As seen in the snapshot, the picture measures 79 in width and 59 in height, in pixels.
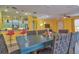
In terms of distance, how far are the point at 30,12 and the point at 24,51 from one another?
29 cm

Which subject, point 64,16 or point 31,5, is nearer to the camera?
point 31,5

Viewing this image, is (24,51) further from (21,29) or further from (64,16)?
(64,16)

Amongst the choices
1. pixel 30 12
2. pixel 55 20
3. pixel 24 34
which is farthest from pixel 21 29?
pixel 55 20

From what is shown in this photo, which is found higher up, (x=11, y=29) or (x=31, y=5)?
(x=31, y=5)

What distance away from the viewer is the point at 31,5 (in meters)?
0.69

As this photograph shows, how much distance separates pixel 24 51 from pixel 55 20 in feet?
1.15

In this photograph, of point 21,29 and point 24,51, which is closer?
point 24,51

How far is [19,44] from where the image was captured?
86 cm
